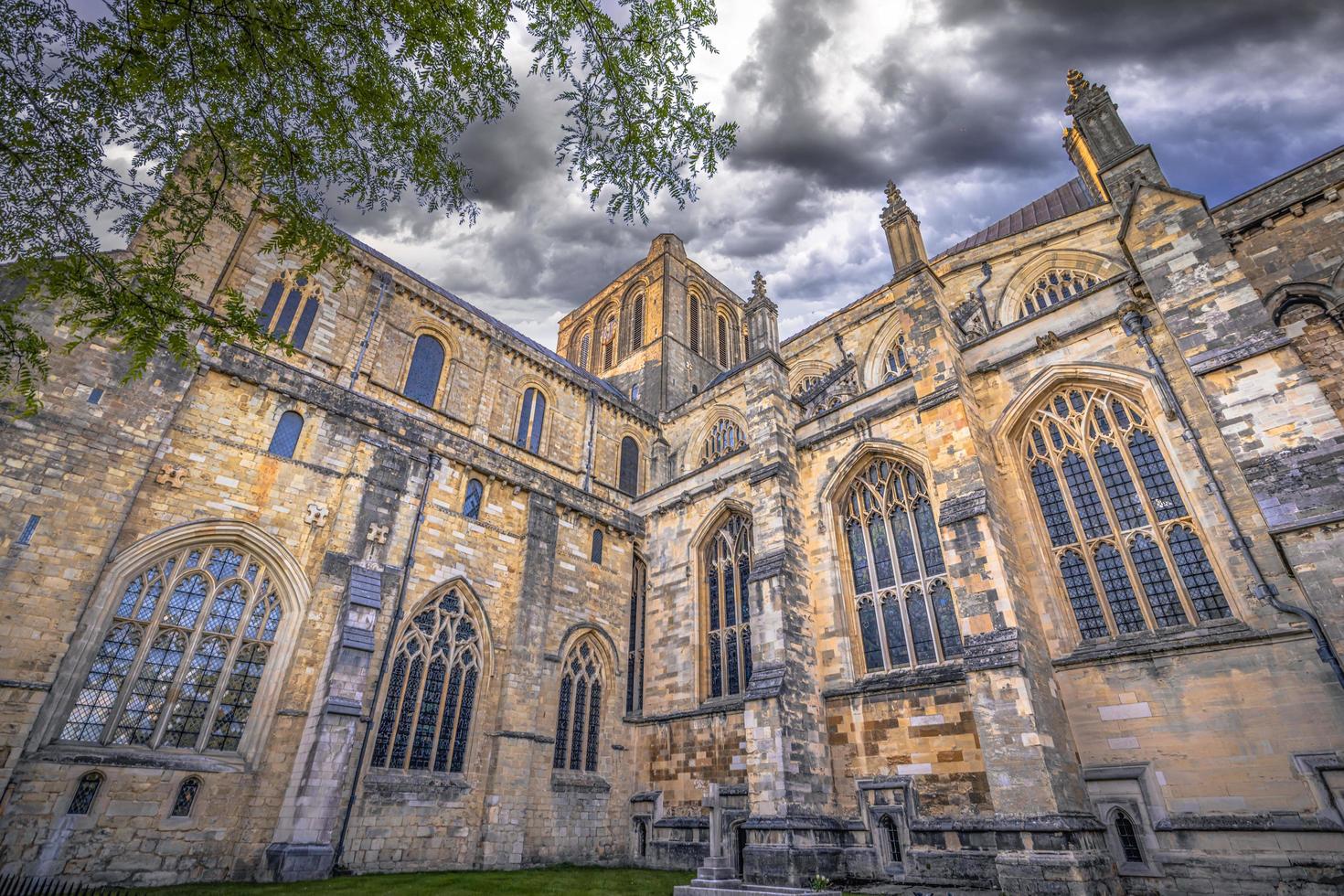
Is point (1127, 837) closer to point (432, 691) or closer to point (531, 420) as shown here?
point (432, 691)

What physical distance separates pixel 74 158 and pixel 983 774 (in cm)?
1414

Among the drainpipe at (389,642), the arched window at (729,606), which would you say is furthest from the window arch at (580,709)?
the drainpipe at (389,642)

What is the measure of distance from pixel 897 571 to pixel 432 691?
10528 mm

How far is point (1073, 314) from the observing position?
42.7 feet

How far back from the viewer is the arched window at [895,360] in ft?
69.5

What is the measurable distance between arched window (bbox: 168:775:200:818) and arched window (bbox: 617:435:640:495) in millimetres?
13950

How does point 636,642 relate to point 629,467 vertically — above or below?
below

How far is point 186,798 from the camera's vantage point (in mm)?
10008

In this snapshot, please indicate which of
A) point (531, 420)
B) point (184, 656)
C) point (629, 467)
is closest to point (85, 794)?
point (184, 656)

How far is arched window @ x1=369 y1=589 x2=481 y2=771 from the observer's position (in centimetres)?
1266

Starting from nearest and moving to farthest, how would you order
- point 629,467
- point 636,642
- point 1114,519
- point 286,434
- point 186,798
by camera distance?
1. point 186,798
2. point 1114,519
3. point 286,434
4. point 636,642
5. point 629,467

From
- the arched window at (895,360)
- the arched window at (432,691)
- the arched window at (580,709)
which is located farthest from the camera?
the arched window at (895,360)

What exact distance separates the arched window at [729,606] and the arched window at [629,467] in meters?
5.99

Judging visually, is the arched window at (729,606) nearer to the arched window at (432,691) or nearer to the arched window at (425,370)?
the arched window at (432,691)
